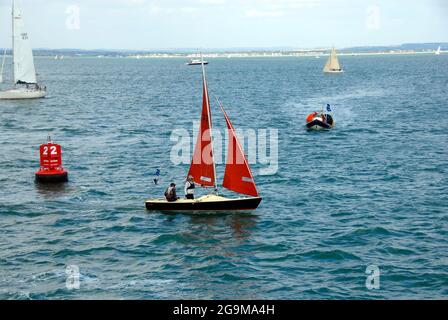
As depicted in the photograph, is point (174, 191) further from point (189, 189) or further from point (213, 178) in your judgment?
point (213, 178)

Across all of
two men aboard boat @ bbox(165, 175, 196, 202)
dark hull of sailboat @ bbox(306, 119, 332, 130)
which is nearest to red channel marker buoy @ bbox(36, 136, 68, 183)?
two men aboard boat @ bbox(165, 175, 196, 202)

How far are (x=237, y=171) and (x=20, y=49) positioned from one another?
290 feet

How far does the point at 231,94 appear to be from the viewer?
506 ft

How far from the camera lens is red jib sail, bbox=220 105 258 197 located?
131 ft

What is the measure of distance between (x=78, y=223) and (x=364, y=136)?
45930 millimetres

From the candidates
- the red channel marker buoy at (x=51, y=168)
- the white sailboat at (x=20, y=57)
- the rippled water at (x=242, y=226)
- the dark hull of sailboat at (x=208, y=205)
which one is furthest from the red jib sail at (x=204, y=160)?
the white sailboat at (x=20, y=57)

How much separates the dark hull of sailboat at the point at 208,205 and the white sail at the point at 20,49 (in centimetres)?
8380

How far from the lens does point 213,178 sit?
1640 inches

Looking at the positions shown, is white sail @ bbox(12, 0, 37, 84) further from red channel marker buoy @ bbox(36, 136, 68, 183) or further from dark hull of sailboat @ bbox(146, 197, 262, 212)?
dark hull of sailboat @ bbox(146, 197, 262, 212)

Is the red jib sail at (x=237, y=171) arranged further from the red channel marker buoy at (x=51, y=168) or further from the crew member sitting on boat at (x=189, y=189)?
the red channel marker buoy at (x=51, y=168)

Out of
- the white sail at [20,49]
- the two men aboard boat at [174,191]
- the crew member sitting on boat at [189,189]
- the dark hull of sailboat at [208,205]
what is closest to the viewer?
the dark hull of sailboat at [208,205]

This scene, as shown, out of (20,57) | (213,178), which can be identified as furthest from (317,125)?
(20,57)

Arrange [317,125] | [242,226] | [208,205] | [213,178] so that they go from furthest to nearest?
1. [317,125]
2. [213,178]
3. [208,205]
4. [242,226]

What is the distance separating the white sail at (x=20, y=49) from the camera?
116 meters
